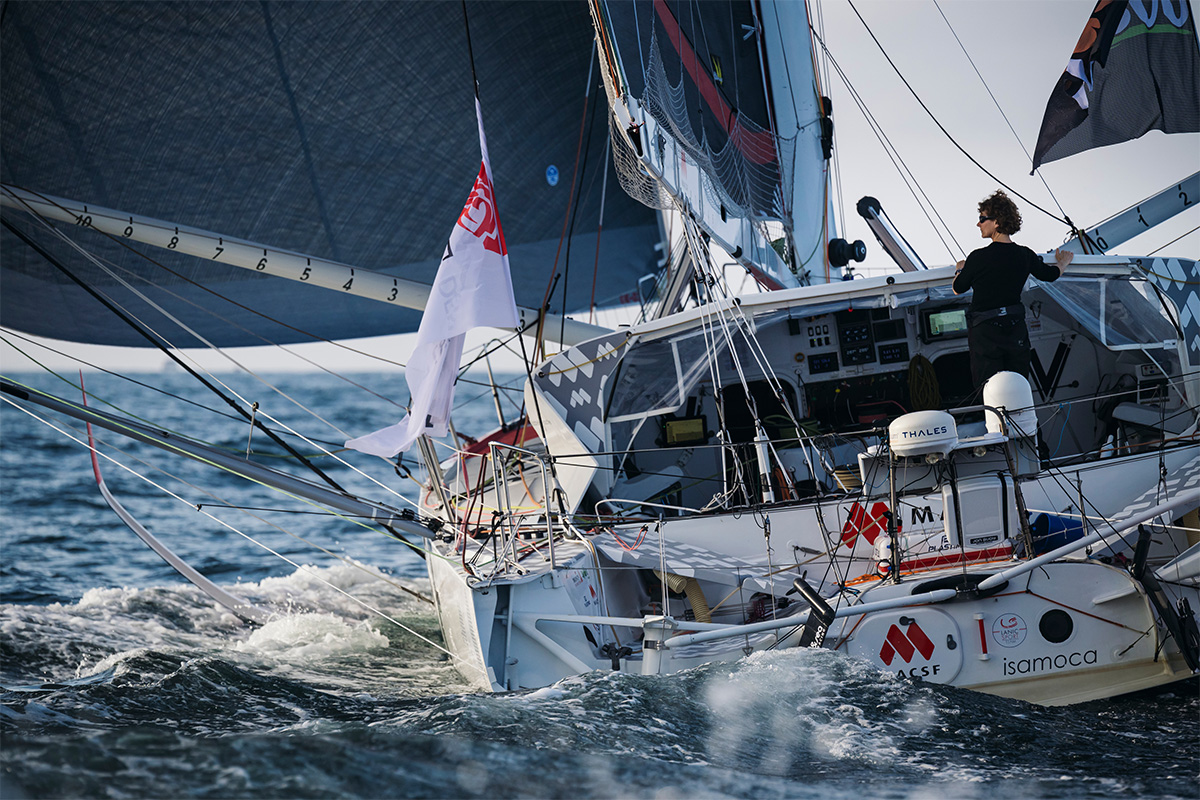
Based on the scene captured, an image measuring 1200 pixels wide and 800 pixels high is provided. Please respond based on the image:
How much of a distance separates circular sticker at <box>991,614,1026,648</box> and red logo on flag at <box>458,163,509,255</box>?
2.94 meters

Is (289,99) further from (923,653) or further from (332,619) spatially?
(923,653)

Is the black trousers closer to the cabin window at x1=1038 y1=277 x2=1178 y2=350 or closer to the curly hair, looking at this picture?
the curly hair

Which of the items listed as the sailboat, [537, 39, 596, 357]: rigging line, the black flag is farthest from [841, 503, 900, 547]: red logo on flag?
the black flag

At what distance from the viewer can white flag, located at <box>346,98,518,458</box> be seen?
16.8 ft

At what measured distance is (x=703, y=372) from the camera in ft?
20.4

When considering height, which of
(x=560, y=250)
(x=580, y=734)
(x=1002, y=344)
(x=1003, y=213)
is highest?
(x=560, y=250)

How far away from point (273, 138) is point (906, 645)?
7.06m

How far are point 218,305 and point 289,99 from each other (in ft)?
6.73

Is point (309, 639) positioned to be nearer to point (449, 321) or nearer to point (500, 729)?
point (449, 321)

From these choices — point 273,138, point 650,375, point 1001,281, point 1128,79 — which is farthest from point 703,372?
point 273,138

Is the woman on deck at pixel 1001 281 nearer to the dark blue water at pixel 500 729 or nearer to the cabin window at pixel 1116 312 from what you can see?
the cabin window at pixel 1116 312

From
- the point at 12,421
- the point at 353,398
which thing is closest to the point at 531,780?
the point at 12,421

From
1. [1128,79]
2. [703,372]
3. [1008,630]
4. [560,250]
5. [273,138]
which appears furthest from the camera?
[560,250]

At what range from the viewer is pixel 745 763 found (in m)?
3.24
